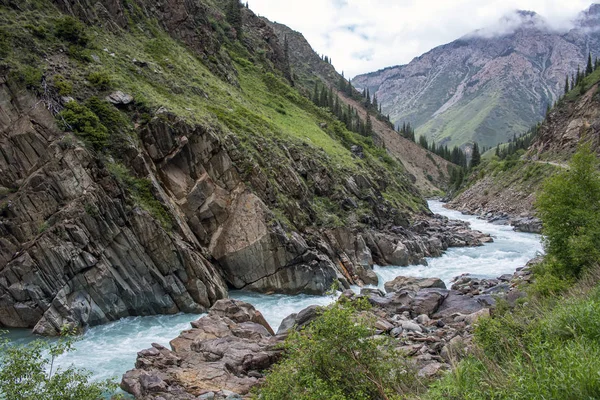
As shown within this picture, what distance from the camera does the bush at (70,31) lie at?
30.9m

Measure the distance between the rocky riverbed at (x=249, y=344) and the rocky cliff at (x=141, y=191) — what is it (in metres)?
4.66

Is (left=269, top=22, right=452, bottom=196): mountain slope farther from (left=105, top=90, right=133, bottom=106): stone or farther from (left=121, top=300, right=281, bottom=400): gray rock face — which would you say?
(left=121, top=300, right=281, bottom=400): gray rock face

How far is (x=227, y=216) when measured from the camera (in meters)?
29.6

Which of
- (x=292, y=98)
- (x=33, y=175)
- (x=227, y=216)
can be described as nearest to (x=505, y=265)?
(x=227, y=216)

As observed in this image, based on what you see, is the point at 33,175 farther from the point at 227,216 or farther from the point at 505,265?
the point at 505,265

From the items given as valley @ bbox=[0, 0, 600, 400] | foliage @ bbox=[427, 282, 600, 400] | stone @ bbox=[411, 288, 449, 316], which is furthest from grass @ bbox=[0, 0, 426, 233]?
foliage @ bbox=[427, 282, 600, 400]

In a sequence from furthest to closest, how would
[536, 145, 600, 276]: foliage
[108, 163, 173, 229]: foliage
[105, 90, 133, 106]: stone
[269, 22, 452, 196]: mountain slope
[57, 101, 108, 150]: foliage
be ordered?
[269, 22, 452, 196]: mountain slope, [105, 90, 133, 106]: stone, [108, 163, 173, 229]: foliage, [57, 101, 108, 150]: foliage, [536, 145, 600, 276]: foliage

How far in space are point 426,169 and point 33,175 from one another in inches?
5744

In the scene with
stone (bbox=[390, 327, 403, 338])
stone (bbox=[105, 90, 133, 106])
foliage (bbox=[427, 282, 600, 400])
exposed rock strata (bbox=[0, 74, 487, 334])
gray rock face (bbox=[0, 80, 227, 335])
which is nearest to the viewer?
foliage (bbox=[427, 282, 600, 400])

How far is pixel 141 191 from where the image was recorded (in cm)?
2570

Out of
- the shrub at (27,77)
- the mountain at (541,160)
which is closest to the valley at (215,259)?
the shrub at (27,77)

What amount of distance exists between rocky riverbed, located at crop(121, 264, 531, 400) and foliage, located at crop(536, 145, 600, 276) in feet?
10.9

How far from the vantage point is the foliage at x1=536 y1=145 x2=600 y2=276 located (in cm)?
1902

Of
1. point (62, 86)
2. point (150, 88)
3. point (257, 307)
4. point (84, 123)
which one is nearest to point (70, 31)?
point (150, 88)
